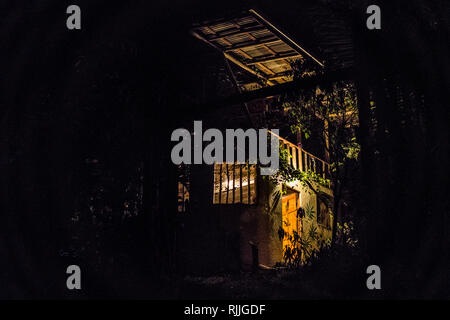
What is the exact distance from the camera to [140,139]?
5039mm

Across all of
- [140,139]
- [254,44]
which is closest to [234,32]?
[254,44]

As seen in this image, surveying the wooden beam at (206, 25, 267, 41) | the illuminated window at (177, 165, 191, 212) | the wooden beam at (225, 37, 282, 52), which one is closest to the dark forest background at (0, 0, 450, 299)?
the wooden beam at (206, 25, 267, 41)

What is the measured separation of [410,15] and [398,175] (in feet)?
4.33

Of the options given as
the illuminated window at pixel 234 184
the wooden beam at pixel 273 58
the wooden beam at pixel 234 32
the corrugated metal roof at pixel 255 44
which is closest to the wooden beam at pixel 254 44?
the corrugated metal roof at pixel 255 44

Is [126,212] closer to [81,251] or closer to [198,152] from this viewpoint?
[81,251]

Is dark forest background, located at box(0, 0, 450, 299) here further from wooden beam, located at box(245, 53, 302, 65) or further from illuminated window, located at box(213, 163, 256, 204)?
illuminated window, located at box(213, 163, 256, 204)

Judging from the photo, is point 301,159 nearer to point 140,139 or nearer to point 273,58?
point 273,58

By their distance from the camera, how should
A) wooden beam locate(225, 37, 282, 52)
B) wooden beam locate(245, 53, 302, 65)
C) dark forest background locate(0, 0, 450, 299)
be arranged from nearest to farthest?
dark forest background locate(0, 0, 450, 299)
wooden beam locate(225, 37, 282, 52)
wooden beam locate(245, 53, 302, 65)

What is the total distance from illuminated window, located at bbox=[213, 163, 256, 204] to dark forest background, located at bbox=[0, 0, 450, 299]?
4.49 meters

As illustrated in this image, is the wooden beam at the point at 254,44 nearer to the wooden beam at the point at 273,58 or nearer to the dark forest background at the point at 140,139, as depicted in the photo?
the wooden beam at the point at 273,58

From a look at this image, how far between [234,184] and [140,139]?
514cm

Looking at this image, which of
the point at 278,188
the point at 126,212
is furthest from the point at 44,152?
the point at 278,188

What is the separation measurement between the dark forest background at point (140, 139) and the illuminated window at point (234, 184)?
4.49 m

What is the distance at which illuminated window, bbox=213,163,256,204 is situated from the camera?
9.82 m
